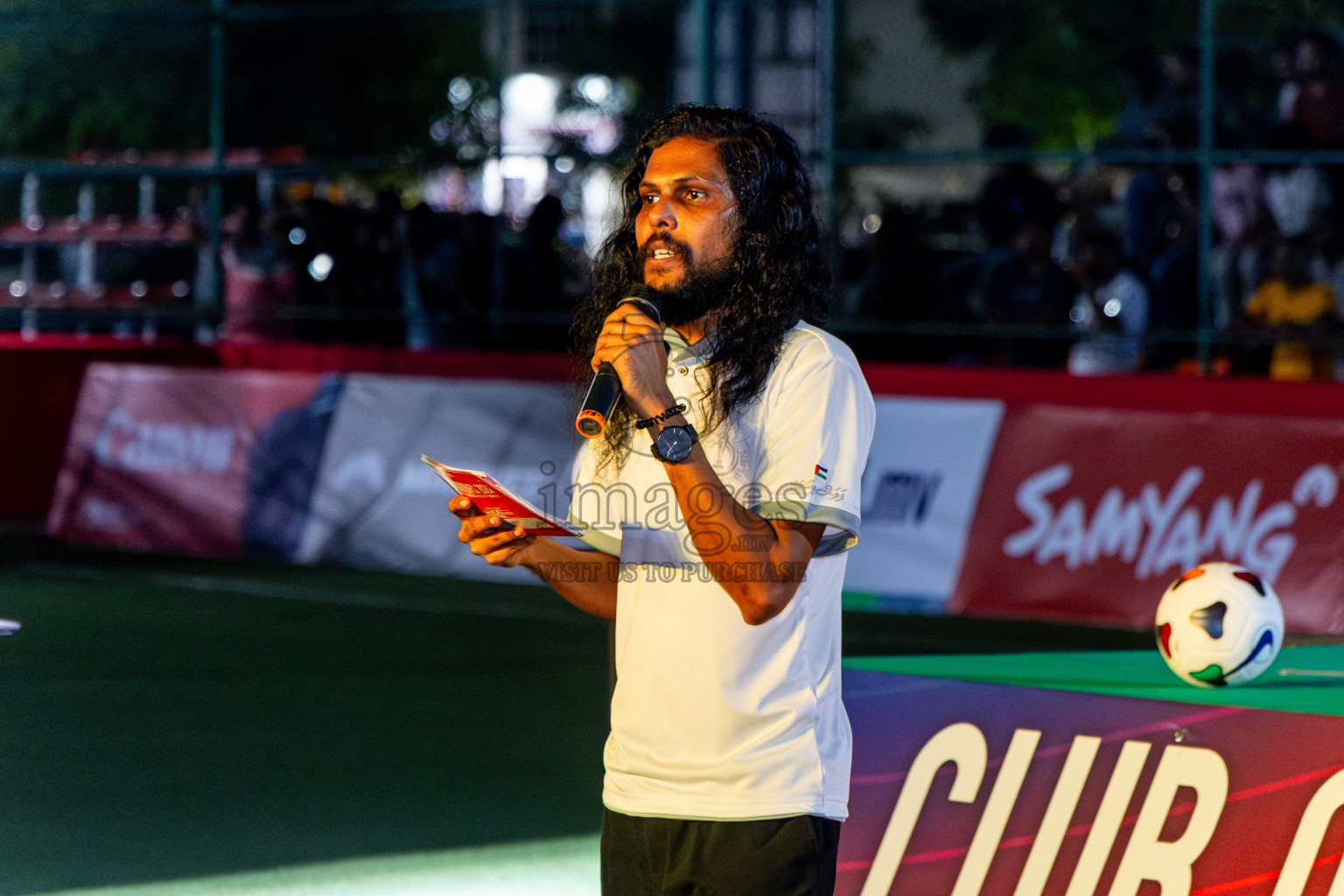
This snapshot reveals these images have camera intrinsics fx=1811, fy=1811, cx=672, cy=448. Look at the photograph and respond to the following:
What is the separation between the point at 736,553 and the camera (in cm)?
263

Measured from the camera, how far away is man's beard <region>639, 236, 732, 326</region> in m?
2.74

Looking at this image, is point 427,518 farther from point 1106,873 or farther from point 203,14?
point 1106,873

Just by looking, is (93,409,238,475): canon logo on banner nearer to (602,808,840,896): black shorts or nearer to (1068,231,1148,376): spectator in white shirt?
(1068,231,1148,376): spectator in white shirt

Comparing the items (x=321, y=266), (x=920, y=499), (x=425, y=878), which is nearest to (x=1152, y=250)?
(x=920, y=499)

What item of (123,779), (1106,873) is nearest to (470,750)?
(123,779)

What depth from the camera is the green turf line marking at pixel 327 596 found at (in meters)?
10.3

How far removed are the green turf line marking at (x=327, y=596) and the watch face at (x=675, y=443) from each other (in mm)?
7425

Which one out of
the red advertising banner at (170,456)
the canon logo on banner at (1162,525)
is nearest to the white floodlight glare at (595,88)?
the red advertising banner at (170,456)

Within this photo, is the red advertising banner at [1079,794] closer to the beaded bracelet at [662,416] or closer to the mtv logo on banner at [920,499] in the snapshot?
the beaded bracelet at [662,416]

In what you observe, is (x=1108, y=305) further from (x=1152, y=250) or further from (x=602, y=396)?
(x=602, y=396)

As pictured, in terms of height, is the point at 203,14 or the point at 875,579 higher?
the point at 203,14

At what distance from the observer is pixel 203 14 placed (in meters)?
15.9

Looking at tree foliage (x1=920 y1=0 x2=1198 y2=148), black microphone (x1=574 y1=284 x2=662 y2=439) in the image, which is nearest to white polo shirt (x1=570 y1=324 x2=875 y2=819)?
black microphone (x1=574 y1=284 x2=662 y2=439)

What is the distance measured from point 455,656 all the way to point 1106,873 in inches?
210
